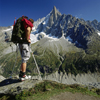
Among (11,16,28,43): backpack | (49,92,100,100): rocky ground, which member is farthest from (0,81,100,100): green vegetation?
(11,16,28,43): backpack

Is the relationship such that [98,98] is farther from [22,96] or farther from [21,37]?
[21,37]

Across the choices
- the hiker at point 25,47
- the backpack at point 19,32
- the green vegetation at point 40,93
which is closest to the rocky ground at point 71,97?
the green vegetation at point 40,93

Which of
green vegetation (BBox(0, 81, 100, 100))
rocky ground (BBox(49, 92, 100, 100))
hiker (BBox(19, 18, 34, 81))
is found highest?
hiker (BBox(19, 18, 34, 81))

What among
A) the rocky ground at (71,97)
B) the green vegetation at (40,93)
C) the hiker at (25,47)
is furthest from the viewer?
the hiker at (25,47)

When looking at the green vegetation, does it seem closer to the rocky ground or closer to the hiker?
the rocky ground

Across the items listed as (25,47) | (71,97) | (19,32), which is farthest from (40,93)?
(19,32)

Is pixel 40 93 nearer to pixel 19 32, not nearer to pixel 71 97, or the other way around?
pixel 71 97

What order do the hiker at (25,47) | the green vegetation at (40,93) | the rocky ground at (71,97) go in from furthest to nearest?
the hiker at (25,47)
the rocky ground at (71,97)
the green vegetation at (40,93)

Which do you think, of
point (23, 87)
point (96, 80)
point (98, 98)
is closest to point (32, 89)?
point (23, 87)

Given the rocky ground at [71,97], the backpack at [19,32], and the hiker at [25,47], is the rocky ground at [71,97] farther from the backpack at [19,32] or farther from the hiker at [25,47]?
the backpack at [19,32]

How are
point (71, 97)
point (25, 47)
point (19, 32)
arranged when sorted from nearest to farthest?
1. point (71, 97)
2. point (19, 32)
3. point (25, 47)

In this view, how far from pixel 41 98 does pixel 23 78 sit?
2668 mm

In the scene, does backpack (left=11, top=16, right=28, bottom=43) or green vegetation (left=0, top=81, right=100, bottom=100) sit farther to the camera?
backpack (left=11, top=16, right=28, bottom=43)

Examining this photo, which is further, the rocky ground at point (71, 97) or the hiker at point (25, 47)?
the hiker at point (25, 47)
